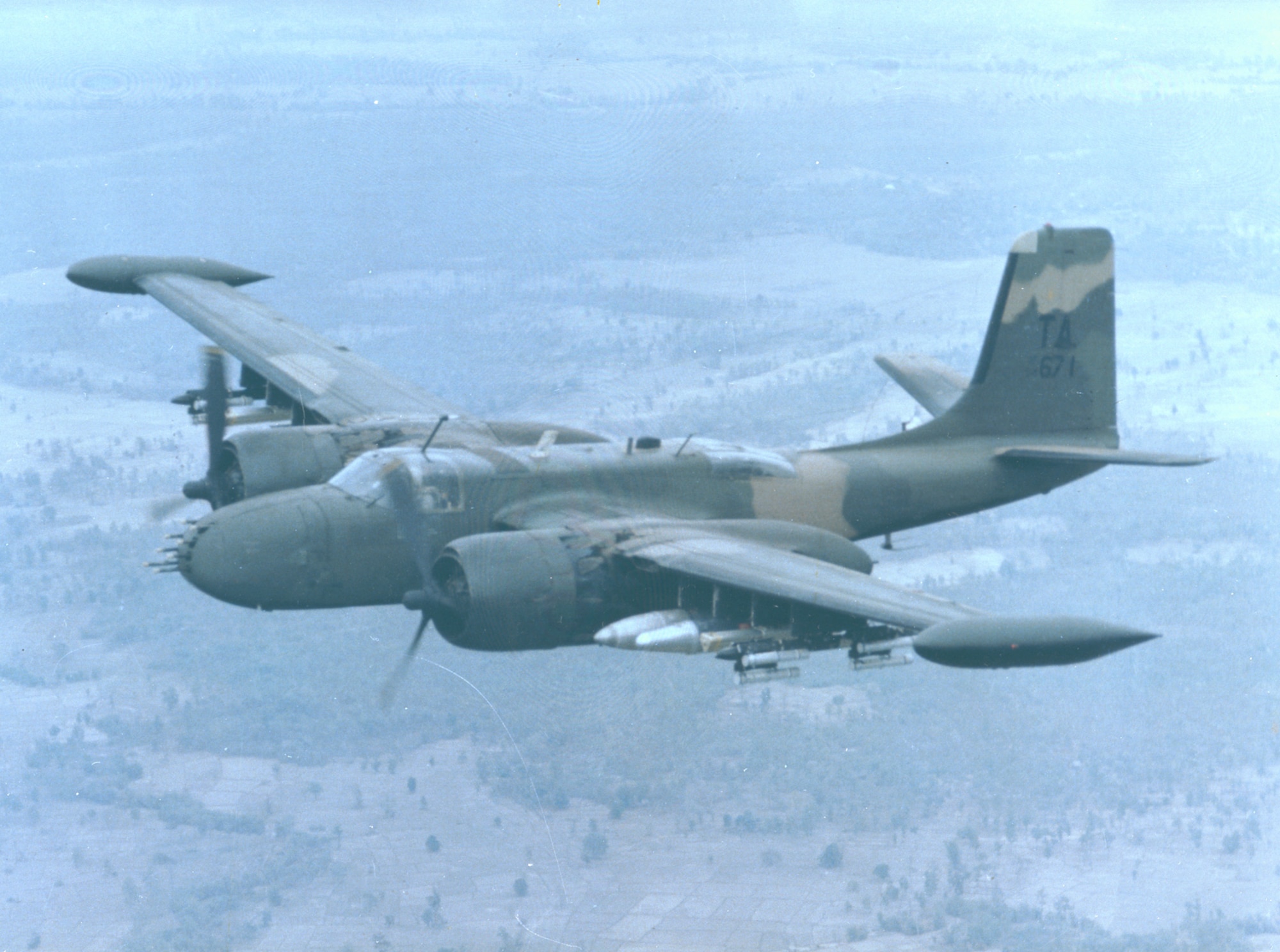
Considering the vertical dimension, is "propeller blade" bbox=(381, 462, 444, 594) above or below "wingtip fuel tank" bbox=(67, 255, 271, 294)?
below

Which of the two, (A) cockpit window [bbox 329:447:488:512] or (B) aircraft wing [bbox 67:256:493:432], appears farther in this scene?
(B) aircraft wing [bbox 67:256:493:432]

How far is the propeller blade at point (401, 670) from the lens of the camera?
25.6m

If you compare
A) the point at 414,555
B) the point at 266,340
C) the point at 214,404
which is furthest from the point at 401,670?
the point at 266,340

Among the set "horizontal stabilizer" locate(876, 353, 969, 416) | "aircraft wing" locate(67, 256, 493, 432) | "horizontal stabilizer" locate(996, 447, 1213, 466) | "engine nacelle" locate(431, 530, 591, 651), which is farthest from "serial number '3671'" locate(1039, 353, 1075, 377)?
"engine nacelle" locate(431, 530, 591, 651)

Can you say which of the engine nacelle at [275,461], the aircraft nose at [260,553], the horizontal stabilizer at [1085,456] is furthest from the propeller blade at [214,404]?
the horizontal stabilizer at [1085,456]

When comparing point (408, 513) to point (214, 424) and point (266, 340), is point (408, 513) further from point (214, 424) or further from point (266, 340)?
point (266, 340)

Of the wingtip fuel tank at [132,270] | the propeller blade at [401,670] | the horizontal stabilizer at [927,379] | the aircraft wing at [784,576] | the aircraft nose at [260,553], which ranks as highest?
the wingtip fuel tank at [132,270]

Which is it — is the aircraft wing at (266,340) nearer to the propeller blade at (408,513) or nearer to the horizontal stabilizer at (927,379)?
the propeller blade at (408,513)

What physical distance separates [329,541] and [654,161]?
14078 centimetres

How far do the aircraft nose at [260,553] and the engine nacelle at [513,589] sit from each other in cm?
283

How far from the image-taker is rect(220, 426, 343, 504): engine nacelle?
29641 mm

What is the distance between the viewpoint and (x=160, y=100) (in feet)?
593

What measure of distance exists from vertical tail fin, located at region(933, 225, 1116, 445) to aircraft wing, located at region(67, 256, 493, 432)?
11.9 meters

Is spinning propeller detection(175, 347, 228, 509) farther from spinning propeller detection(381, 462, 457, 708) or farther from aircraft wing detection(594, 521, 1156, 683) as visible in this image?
aircraft wing detection(594, 521, 1156, 683)
